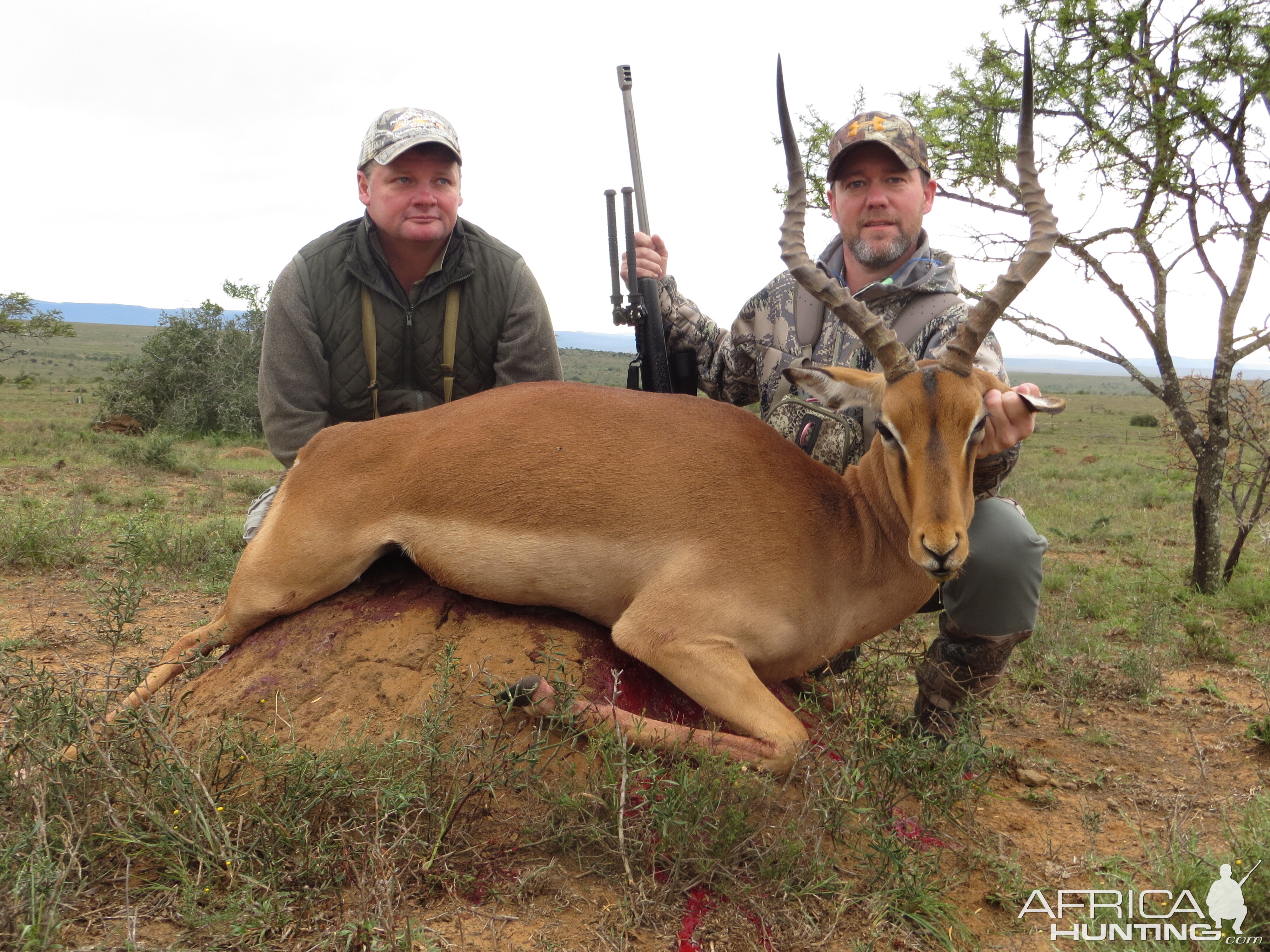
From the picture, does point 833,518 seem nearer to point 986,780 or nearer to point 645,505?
point 645,505

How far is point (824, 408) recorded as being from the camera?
496 cm

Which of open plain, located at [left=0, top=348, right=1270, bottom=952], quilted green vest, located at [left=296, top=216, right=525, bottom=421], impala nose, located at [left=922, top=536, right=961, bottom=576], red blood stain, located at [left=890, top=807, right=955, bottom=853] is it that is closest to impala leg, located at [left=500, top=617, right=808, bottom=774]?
open plain, located at [left=0, top=348, right=1270, bottom=952]

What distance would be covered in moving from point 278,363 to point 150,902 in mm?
3698

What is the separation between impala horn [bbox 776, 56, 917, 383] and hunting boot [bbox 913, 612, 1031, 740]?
1703 millimetres

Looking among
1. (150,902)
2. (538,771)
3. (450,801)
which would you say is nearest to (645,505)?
(538,771)

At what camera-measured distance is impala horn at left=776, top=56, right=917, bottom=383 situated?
418cm

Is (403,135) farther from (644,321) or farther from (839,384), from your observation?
(839,384)

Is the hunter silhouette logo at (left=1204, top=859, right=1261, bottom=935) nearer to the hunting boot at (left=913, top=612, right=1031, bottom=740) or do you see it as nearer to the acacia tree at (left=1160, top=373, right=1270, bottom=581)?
the hunting boot at (left=913, top=612, right=1031, bottom=740)

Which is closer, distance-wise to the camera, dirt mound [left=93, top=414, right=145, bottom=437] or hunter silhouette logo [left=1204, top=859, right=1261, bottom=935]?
hunter silhouette logo [left=1204, top=859, right=1261, bottom=935]

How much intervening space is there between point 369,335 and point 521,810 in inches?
138

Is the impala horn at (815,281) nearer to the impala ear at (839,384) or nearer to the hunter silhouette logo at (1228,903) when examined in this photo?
the impala ear at (839,384)

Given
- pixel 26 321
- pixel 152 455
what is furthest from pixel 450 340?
pixel 26 321

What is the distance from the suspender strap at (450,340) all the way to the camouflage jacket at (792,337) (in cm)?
141

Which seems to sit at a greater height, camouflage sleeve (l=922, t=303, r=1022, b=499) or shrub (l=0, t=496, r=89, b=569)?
camouflage sleeve (l=922, t=303, r=1022, b=499)
